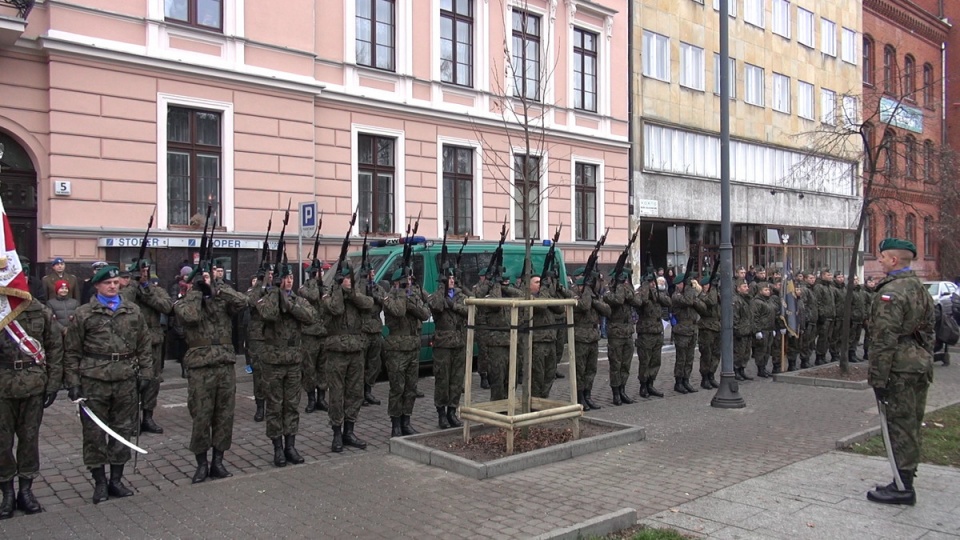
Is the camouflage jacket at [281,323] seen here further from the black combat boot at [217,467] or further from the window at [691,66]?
the window at [691,66]

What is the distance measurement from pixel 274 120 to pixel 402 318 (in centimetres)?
924

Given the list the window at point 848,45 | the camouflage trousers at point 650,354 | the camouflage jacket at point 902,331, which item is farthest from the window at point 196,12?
the window at point 848,45

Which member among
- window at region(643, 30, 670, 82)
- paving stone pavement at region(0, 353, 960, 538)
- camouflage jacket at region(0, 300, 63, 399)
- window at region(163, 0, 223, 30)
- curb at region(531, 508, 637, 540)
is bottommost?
paving stone pavement at region(0, 353, 960, 538)

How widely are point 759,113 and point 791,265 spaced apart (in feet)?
21.8

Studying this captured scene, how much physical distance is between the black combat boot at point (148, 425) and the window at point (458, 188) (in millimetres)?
11613

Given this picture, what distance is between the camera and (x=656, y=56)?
26750 mm

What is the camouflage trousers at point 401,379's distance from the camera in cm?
875

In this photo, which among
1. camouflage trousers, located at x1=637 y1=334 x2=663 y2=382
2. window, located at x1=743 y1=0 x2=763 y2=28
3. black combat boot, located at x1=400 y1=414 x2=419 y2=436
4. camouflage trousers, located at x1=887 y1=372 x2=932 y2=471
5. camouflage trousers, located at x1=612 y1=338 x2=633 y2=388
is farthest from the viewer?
window, located at x1=743 y1=0 x2=763 y2=28

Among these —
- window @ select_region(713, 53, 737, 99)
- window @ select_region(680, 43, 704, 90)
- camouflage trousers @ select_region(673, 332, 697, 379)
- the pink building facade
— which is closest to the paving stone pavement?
camouflage trousers @ select_region(673, 332, 697, 379)

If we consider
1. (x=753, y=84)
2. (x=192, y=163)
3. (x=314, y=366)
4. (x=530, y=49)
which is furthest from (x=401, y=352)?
(x=753, y=84)

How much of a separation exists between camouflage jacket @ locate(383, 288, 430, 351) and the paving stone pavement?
114cm

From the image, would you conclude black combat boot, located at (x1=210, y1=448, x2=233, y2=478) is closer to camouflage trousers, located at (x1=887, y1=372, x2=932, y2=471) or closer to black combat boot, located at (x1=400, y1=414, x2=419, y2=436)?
black combat boot, located at (x1=400, y1=414, x2=419, y2=436)

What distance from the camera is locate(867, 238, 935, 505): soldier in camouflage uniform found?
646cm

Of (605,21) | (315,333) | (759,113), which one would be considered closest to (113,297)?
(315,333)
